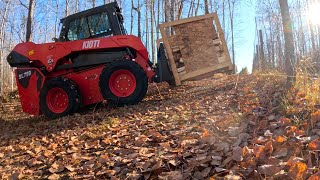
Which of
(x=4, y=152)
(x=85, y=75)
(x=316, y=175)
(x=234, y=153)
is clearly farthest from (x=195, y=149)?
(x=85, y=75)

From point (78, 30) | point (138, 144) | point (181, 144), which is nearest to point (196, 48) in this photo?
point (78, 30)

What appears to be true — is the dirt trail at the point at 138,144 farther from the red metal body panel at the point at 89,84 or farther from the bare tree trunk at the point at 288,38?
the red metal body panel at the point at 89,84

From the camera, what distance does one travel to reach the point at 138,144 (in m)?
3.46

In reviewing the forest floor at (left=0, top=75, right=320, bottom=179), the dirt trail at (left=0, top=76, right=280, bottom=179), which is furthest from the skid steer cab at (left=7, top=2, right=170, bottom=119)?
the forest floor at (left=0, top=75, right=320, bottom=179)

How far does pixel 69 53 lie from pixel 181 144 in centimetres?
399

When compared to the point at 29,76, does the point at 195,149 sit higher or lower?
lower

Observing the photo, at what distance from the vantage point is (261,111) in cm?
396

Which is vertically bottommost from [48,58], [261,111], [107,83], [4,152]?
[4,152]

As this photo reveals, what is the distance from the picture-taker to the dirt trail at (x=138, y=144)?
105 inches

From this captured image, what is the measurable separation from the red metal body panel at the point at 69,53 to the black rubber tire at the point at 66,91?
243mm

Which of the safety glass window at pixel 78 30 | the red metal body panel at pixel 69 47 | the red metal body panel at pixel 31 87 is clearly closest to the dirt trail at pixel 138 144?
the red metal body panel at pixel 31 87

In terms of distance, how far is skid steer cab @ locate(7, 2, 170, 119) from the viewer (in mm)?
6039

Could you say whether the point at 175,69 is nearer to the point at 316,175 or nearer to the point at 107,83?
the point at 107,83

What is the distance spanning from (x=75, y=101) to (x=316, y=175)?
16.1 ft
